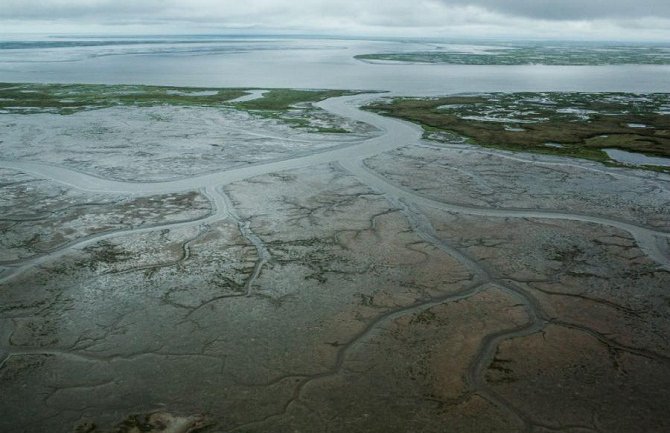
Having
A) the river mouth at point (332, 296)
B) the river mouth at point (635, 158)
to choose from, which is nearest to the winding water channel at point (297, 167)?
the river mouth at point (332, 296)

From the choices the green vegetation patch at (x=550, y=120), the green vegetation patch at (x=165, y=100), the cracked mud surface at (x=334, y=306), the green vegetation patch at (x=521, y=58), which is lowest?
the cracked mud surface at (x=334, y=306)

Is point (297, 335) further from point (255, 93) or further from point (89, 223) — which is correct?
point (255, 93)

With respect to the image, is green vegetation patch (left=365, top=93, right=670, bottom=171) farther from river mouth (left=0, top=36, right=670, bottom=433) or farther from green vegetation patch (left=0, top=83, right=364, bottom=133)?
green vegetation patch (left=0, top=83, right=364, bottom=133)

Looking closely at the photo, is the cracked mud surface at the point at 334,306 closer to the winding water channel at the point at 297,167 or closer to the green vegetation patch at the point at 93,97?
the winding water channel at the point at 297,167

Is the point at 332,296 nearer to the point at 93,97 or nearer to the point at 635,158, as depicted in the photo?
the point at 635,158

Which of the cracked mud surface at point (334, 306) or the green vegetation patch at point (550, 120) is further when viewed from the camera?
the green vegetation patch at point (550, 120)

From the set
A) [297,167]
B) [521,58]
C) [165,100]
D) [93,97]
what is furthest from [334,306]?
[521,58]
